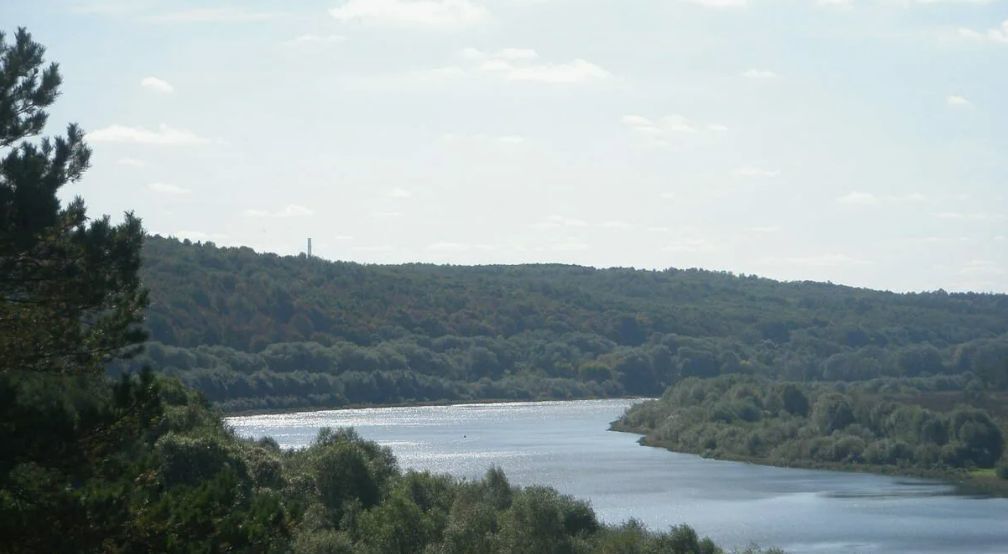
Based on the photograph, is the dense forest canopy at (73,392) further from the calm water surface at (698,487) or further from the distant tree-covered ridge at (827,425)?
the distant tree-covered ridge at (827,425)

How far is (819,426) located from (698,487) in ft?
68.8

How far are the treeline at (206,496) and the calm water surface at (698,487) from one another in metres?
11.0

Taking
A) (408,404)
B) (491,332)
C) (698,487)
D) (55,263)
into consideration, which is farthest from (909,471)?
(491,332)

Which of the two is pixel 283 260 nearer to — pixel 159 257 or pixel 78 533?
pixel 159 257

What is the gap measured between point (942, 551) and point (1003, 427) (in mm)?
31146

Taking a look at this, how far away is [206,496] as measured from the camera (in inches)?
421

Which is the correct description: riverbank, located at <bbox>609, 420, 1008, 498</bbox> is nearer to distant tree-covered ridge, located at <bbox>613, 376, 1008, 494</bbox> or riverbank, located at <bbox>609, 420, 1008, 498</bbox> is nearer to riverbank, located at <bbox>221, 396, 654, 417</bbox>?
distant tree-covered ridge, located at <bbox>613, 376, 1008, 494</bbox>

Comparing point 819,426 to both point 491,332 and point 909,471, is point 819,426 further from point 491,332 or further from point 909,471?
point 491,332

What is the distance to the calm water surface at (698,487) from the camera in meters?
38.0

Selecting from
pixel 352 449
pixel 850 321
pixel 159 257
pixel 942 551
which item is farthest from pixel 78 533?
pixel 850 321

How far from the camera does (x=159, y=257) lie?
89.2 metres

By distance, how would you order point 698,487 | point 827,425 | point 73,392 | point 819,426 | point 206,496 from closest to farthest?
point 206,496
point 73,392
point 698,487
point 827,425
point 819,426

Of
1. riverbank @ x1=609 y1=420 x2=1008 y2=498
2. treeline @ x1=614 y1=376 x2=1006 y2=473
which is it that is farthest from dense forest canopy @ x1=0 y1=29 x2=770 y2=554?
treeline @ x1=614 y1=376 x2=1006 y2=473

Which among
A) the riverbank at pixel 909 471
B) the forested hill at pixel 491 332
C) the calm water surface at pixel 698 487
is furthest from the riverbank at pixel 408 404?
the riverbank at pixel 909 471
